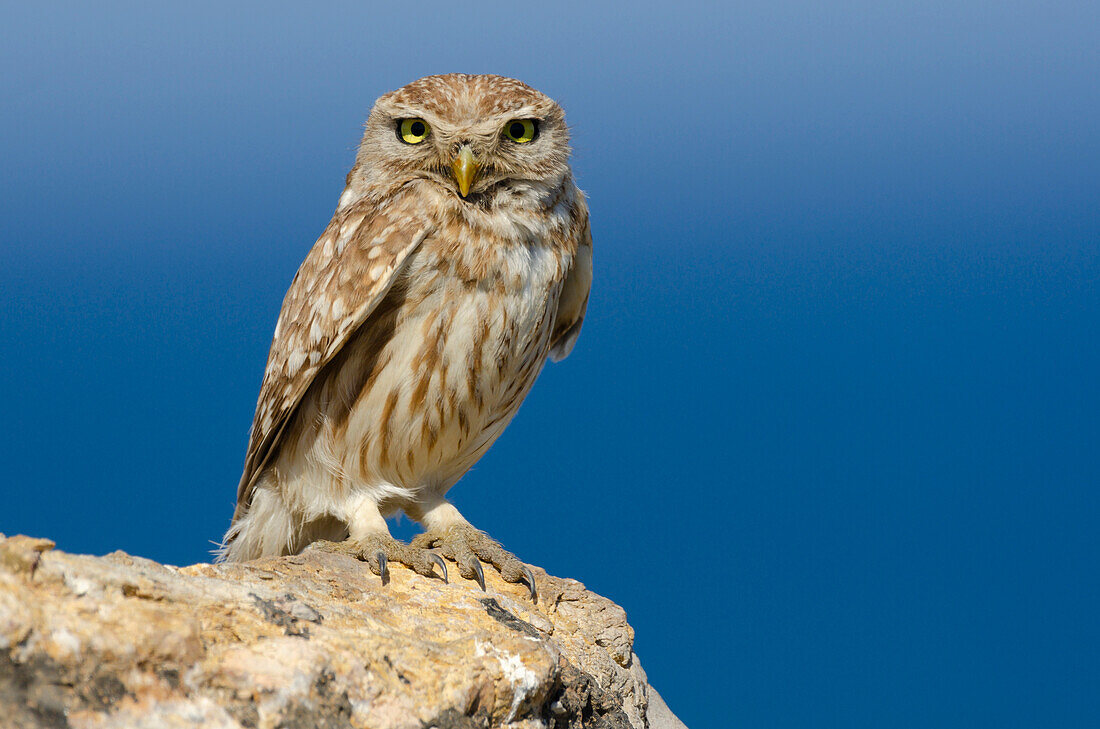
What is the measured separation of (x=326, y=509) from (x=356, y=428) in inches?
13.8

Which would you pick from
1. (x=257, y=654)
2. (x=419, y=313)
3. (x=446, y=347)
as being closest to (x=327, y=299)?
(x=419, y=313)

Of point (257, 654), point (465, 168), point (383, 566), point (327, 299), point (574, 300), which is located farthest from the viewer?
point (574, 300)

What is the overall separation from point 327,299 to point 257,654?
1410 mm

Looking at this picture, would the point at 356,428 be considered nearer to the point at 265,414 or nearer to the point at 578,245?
the point at 265,414

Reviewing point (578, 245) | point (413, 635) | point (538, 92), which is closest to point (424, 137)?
point (538, 92)

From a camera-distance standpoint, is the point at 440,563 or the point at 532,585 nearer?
the point at 440,563

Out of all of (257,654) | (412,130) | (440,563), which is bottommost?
(257,654)

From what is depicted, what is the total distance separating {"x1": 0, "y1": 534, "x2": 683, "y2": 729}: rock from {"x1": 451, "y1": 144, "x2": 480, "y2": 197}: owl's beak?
3.92 ft

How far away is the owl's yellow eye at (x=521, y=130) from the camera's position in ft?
10.1

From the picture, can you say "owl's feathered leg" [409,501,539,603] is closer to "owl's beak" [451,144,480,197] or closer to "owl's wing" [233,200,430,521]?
"owl's wing" [233,200,430,521]

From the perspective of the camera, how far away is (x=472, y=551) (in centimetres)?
308

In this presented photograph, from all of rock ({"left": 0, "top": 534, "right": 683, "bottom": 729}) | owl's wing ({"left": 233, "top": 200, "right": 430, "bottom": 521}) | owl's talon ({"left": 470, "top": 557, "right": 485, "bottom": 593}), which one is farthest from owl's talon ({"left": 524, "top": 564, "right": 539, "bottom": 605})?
owl's wing ({"left": 233, "top": 200, "right": 430, "bottom": 521})

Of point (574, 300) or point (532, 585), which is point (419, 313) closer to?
point (574, 300)

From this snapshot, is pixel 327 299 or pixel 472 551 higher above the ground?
pixel 327 299
